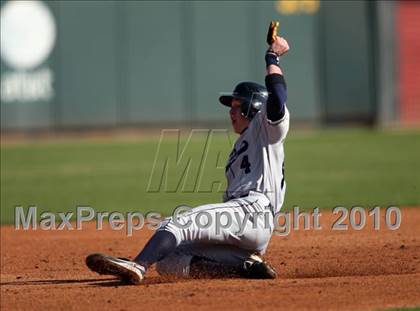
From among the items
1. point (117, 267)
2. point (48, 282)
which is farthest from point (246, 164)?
point (48, 282)

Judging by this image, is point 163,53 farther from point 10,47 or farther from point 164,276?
point 164,276

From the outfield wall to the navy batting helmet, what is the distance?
50.0 ft

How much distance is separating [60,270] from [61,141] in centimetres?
1400

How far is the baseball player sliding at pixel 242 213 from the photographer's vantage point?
233 inches

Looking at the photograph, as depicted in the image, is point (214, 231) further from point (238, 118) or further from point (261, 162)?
point (238, 118)


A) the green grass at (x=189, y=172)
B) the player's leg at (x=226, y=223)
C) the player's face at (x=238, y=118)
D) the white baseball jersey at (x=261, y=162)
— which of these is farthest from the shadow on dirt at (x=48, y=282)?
the green grass at (x=189, y=172)

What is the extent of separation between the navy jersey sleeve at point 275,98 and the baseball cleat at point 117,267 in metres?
1.28

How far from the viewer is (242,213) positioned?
6.03 m

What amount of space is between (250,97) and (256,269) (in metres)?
1.15

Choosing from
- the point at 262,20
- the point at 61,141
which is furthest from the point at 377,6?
the point at 61,141

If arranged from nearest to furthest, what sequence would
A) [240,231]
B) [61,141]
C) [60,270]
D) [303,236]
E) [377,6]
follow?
[240,231] → [60,270] → [303,236] → [61,141] → [377,6]

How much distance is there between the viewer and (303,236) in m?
8.57

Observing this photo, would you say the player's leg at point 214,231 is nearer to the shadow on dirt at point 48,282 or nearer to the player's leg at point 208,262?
the player's leg at point 208,262

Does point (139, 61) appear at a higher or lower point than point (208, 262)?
lower
